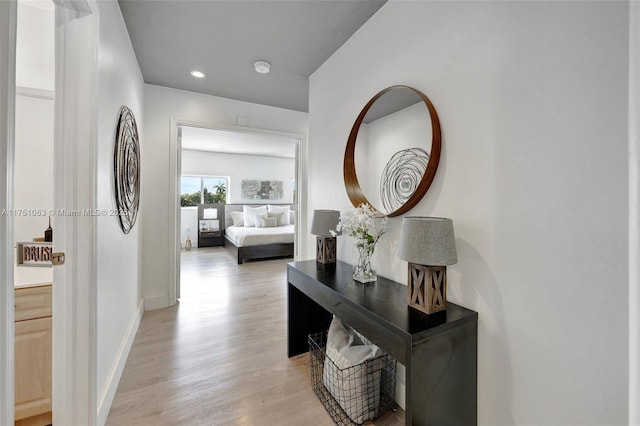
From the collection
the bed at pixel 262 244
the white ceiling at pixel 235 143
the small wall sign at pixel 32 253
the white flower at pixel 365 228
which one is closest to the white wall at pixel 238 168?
the white ceiling at pixel 235 143

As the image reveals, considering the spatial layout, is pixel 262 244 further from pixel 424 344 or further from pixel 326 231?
pixel 424 344

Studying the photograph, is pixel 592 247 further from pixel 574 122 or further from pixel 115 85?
pixel 115 85

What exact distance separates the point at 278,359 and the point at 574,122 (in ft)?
7.23

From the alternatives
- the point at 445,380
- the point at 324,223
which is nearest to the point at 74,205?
the point at 324,223

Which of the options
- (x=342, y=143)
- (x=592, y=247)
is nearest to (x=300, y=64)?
(x=342, y=143)

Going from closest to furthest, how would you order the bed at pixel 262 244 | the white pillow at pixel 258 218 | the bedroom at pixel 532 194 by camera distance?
the bedroom at pixel 532 194
the bed at pixel 262 244
the white pillow at pixel 258 218

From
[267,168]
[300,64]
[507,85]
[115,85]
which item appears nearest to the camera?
[507,85]

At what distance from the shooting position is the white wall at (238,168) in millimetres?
6938

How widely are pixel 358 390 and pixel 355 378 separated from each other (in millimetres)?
65

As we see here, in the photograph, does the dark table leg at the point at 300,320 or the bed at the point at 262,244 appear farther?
the bed at the point at 262,244

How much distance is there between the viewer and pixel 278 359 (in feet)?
6.89

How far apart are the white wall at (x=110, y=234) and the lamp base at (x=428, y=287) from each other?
160cm

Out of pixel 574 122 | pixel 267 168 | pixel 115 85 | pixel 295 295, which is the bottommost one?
pixel 295 295

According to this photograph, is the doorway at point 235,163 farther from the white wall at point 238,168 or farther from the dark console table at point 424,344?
the dark console table at point 424,344
